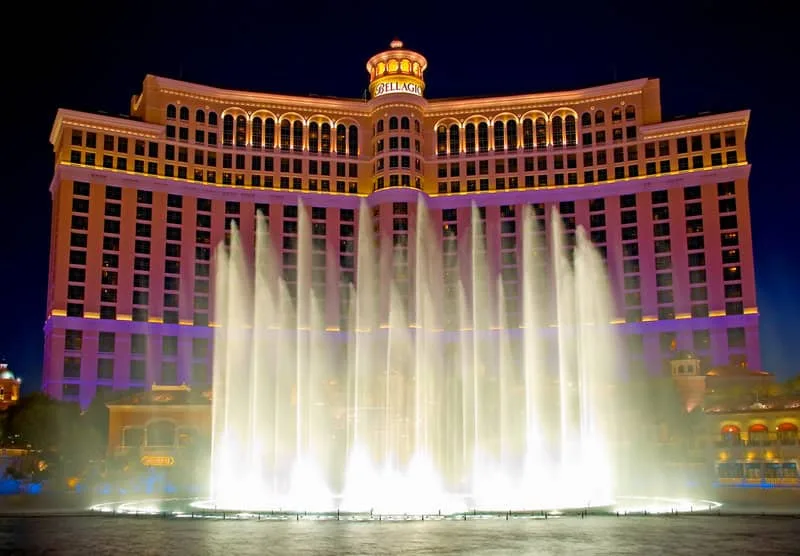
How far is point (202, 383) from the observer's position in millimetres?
90438

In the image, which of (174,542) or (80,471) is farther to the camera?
(80,471)

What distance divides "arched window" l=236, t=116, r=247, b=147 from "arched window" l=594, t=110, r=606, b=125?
3971 cm

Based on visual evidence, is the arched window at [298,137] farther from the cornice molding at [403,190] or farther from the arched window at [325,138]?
the cornice molding at [403,190]

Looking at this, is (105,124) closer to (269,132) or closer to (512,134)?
(269,132)

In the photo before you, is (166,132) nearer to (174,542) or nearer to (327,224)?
(327,224)

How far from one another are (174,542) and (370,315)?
65827 mm

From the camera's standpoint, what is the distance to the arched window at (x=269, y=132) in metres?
101

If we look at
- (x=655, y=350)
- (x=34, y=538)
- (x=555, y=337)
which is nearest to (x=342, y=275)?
(x=555, y=337)

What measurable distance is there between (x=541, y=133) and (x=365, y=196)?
21441 mm

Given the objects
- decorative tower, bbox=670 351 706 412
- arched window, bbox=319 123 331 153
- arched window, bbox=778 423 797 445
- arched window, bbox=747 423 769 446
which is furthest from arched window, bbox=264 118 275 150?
arched window, bbox=778 423 797 445

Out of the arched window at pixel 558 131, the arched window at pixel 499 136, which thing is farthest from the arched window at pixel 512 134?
the arched window at pixel 558 131

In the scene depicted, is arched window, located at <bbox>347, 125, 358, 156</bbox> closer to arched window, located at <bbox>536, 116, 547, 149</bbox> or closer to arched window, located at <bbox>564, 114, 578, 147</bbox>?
arched window, located at <bbox>536, 116, 547, 149</bbox>

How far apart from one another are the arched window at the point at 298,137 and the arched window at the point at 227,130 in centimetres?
721

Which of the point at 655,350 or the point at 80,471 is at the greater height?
the point at 655,350
